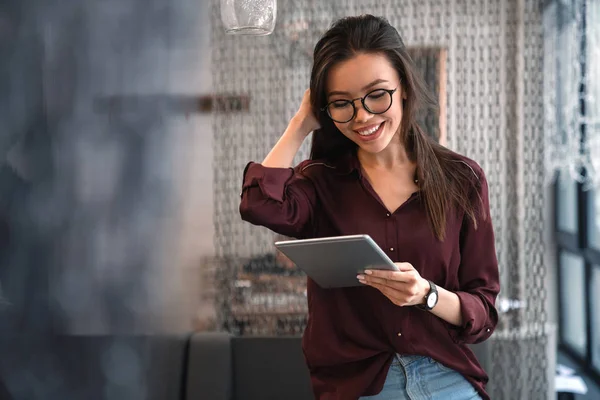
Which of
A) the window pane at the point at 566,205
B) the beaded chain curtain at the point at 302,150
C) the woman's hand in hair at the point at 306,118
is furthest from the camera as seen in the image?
the window pane at the point at 566,205

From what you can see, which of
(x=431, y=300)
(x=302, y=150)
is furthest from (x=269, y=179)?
(x=302, y=150)

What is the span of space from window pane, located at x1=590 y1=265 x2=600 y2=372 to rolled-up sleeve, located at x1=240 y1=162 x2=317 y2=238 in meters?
2.88

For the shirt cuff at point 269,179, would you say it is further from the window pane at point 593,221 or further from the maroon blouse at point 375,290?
the window pane at point 593,221

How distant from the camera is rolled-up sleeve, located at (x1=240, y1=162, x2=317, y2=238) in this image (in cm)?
153

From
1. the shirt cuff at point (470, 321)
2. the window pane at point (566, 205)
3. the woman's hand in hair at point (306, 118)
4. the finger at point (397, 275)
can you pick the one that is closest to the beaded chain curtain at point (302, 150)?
the woman's hand in hair at point (306, 118)

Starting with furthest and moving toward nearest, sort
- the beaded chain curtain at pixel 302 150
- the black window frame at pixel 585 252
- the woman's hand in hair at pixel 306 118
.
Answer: the black window frame at pixel 585 252 → the beaded chain curtain at pixel 302 150 → the woman's hand in hair at pixel 306 118

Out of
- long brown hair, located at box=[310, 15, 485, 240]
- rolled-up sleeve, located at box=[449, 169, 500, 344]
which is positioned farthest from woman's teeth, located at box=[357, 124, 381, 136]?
rolled-up sleeve, located at box=[449, 169, 500, 344]

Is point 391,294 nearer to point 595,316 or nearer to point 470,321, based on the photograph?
point 470,321

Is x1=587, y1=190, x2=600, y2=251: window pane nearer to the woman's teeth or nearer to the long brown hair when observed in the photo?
the long brown hair

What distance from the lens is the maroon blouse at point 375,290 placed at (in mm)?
1466

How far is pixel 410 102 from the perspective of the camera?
1530 mm

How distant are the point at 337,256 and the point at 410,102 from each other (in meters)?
0.40

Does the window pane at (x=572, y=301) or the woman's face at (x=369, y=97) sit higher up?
the woman's face at (x=369, y=97)

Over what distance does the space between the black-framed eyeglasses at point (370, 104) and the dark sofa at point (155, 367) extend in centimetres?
70
